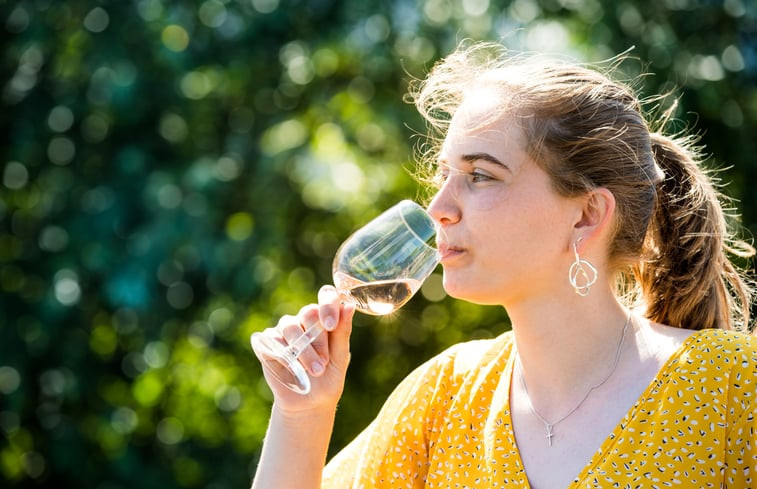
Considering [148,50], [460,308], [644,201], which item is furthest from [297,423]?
[460,308]

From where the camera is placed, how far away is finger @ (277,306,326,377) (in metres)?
1.95

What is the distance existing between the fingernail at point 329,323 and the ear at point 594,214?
54 cm

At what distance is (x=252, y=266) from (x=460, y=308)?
5.00 feet

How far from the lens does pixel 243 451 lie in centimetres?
463

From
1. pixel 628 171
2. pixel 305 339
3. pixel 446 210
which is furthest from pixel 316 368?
pixel 628 171

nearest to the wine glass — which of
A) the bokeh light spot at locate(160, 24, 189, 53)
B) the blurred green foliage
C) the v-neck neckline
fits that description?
the v-neck neckline

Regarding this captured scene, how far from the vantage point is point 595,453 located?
1.97m

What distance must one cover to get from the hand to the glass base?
15 mm

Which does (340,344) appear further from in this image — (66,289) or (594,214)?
(66,289)

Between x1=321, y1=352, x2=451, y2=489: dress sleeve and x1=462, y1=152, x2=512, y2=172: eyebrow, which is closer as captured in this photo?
x1=462, y1=152, x2=512, y2=172: eyebrow

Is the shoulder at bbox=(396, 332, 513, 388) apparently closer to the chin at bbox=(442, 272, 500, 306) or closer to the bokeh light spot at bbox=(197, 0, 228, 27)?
the chin at bbox=(442, 272, 500, 306)

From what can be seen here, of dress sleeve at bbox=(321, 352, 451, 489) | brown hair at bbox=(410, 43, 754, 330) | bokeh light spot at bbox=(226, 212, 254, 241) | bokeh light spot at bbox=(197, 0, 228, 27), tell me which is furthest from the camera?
bokeh light spot at bbox=(197, 0, 228, 27)

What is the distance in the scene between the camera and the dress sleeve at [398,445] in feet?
7.34

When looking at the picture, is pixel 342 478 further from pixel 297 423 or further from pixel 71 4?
pixel 71 4
